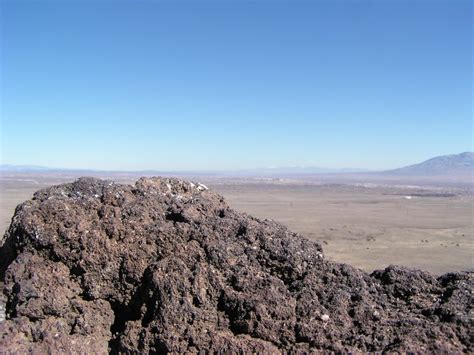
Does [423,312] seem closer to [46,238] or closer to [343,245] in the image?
[46,238]

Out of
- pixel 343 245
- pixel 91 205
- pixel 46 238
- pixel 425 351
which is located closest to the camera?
pixel 425 351

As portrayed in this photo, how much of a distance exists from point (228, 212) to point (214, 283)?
1184 millimetres

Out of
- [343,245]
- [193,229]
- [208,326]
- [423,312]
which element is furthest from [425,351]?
[343,245]

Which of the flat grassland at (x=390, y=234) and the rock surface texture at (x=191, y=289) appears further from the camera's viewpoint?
the flat grassland at (x=390, y=234)

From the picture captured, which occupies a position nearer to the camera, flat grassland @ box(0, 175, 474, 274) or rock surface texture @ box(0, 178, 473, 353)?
rock surface texture @ box(0, 178, 473, 353)

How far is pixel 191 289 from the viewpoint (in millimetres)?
4566

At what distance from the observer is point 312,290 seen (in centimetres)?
464

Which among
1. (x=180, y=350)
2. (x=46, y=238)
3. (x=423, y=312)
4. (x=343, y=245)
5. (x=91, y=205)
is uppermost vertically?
(x=91, y=205)

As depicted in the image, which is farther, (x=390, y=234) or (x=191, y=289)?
(x=390, y=234)

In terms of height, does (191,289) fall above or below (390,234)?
above

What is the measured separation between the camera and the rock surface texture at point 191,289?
4.21 meters

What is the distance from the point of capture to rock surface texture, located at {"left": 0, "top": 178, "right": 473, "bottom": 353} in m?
4.21

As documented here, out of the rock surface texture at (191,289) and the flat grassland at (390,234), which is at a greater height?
the rock surface texture at (191,289)

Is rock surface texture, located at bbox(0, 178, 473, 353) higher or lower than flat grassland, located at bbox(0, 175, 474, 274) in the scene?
higher
